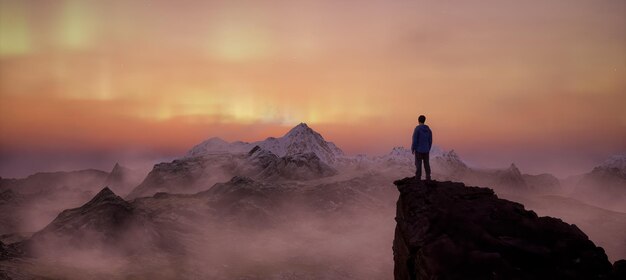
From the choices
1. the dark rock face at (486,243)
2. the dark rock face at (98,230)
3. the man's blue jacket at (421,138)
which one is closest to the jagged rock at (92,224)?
the dark rock face at (98,230)

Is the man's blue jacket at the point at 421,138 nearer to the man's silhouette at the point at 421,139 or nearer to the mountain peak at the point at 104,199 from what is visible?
the man's silhouette at the point at 421,139

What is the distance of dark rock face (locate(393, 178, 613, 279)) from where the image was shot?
25906mm

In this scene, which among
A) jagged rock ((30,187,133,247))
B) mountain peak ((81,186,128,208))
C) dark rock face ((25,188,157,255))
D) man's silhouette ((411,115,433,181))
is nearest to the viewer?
man's silhouette ((411,115,433,181))

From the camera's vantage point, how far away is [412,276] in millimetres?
31641

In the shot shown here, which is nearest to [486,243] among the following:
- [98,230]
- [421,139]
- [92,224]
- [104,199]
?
[421,139]

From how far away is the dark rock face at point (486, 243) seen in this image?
25.9 meters

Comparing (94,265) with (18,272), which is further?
(94,265)

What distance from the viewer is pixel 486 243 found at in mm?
27812

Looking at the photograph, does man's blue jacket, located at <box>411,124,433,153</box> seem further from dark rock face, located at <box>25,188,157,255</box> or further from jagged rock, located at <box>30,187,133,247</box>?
jagged rock, located at <box>30,187,133,247</box>

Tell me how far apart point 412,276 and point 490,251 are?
6.29 metres

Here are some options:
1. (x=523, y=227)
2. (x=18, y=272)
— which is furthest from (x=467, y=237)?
(x=18, y=272)

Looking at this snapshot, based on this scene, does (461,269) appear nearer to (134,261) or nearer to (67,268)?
(67,268)

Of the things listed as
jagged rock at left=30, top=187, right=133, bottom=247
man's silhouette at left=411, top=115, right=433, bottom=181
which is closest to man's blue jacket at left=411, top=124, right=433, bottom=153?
man's silhouette at left=411, top=115, right=433, bottom=181

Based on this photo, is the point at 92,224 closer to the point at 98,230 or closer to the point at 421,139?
the point at 98,230
